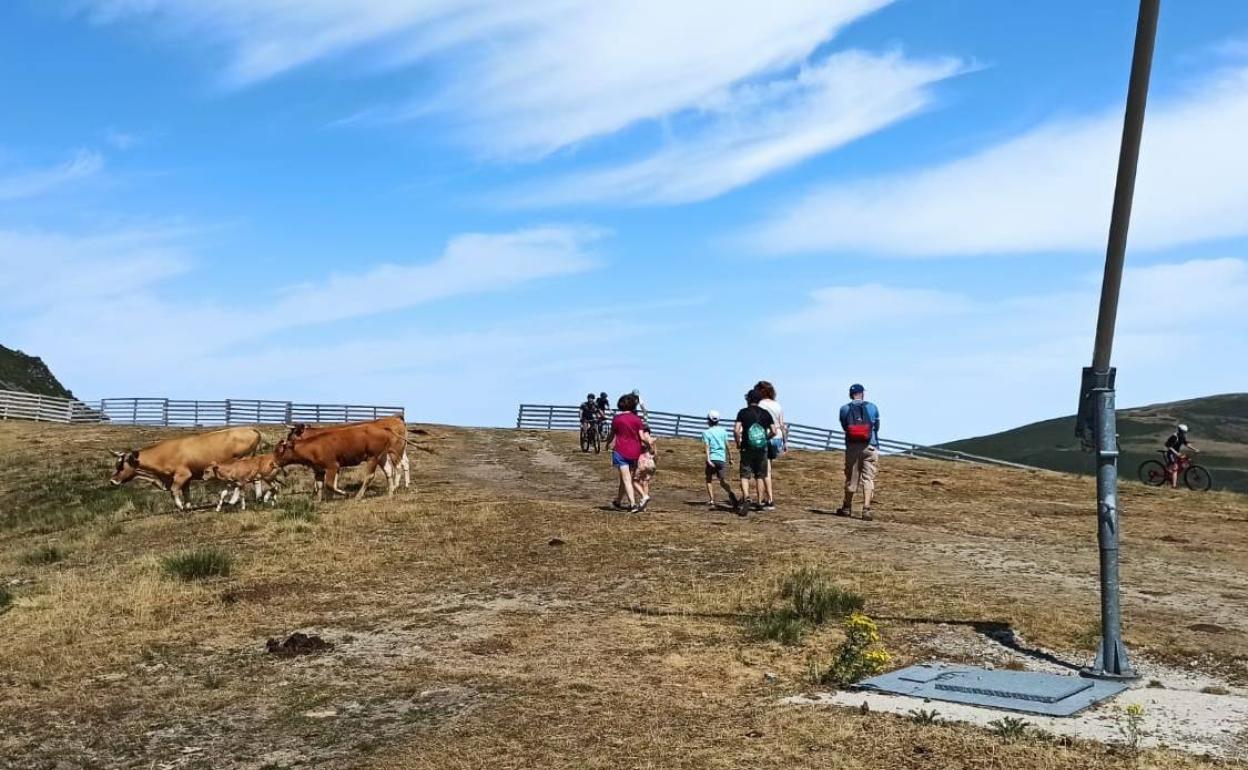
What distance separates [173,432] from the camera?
4578cm

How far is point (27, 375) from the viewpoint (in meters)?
101

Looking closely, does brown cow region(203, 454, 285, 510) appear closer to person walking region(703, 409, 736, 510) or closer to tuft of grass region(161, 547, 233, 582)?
tuft of grass region(161, 547, 233, 582)

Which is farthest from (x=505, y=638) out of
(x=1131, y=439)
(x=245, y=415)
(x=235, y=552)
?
(x=1131, y=439)

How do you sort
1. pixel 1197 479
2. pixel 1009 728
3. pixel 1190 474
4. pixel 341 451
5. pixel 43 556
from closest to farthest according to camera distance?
1. pixel 1009 728
2. pixel 43 556
3. pixel 341 451
4. pixel 1197 479
5. pixel 1190 474

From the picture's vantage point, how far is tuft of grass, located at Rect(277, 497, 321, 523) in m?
18.0

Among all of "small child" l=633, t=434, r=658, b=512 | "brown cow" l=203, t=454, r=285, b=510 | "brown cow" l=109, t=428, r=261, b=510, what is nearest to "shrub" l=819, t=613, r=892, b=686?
"small child" l=633, t=434, r=658, b=512

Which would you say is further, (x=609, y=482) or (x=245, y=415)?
(x=245, y=415)

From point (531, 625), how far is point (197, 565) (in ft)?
17.6

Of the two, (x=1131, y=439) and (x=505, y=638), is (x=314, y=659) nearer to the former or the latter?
(x=505, y=638)

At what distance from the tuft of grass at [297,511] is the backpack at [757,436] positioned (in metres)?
7.10

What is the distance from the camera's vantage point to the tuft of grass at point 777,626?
9.98m

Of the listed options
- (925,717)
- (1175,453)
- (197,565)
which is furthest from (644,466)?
(1175,453)

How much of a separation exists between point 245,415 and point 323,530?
44437 millimetres

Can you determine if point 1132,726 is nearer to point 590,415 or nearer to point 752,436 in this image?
point 752,436
